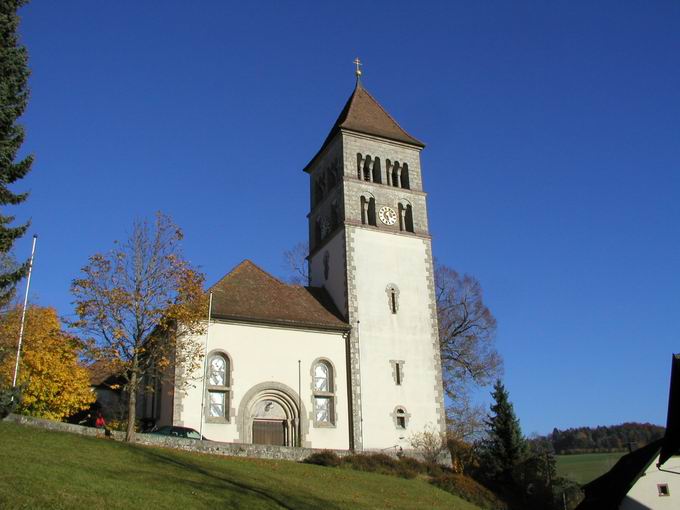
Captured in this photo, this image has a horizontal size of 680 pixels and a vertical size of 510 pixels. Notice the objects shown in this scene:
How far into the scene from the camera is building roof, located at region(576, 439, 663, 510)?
90.7 feet

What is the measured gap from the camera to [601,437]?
2943 inches

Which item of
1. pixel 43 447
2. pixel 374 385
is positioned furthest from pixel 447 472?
pixel 43 447

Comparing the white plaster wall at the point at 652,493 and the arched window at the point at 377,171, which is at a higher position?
the arched window at the point at 377,171

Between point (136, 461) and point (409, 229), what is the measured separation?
21.3 m

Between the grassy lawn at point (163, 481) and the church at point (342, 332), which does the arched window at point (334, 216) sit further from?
the grassy lawn at point (163, 481)

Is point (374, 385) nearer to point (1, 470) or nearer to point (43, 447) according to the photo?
point (43, 447)

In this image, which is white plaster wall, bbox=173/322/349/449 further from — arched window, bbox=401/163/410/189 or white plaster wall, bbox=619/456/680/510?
white plaster wall, bbox=619/456/680/510

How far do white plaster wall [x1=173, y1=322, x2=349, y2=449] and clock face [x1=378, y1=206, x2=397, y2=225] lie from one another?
7.43 m

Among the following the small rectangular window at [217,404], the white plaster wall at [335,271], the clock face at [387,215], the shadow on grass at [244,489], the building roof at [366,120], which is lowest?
the shadow on grass at [244,489]

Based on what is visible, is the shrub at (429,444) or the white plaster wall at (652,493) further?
the shrub at (429,444)

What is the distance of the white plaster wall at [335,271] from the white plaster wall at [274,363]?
2.71m

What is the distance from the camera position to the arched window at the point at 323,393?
31094mm

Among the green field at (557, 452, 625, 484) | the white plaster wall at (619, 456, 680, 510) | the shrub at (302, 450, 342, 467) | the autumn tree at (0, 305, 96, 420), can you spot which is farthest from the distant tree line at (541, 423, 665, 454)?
the autumn tree at (0, 305, 96, 420)

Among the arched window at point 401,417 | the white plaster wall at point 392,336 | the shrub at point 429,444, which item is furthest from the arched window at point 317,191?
the shrub at point 429,444
